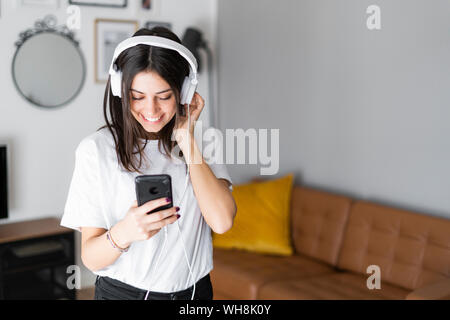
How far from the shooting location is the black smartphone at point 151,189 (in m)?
1.00

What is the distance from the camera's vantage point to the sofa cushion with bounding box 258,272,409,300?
2.37 meters

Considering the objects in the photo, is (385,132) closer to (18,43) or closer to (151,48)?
(151,48)

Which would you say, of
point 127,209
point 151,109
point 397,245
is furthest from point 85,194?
point 397,245

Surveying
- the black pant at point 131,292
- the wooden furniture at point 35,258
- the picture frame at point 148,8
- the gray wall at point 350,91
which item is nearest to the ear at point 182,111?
the black pant at point 131,292

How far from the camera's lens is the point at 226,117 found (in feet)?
13.0

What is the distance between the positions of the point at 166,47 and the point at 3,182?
240 centimetres

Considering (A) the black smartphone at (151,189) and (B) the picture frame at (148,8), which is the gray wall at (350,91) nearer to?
(B) the picture frame at (148,8)

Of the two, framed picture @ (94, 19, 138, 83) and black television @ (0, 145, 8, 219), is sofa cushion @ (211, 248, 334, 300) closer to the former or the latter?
black television @ (0, 145, 8, 219)

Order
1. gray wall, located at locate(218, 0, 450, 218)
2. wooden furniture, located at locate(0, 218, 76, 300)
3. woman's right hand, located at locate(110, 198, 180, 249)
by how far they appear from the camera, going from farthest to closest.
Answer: wooden furniture, located at locate(0, 218, 76, 300)
gray wall, located at locate(218, 0, 450, 218)
woman's right hand, located at locate(110, 198, 180, 249)

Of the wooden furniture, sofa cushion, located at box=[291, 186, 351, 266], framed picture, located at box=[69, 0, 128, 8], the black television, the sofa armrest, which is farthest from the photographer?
framed picture, located at box=[69, 0, 128, 8]

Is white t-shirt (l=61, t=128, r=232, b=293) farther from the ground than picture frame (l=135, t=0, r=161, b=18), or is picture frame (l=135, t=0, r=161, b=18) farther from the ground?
picture frame (l=135, t=0, r=161, b=18)

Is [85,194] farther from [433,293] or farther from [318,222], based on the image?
[318,222]

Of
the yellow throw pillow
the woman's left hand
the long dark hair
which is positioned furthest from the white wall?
the woman's left hand

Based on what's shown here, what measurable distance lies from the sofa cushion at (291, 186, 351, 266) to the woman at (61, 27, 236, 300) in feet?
5.76
